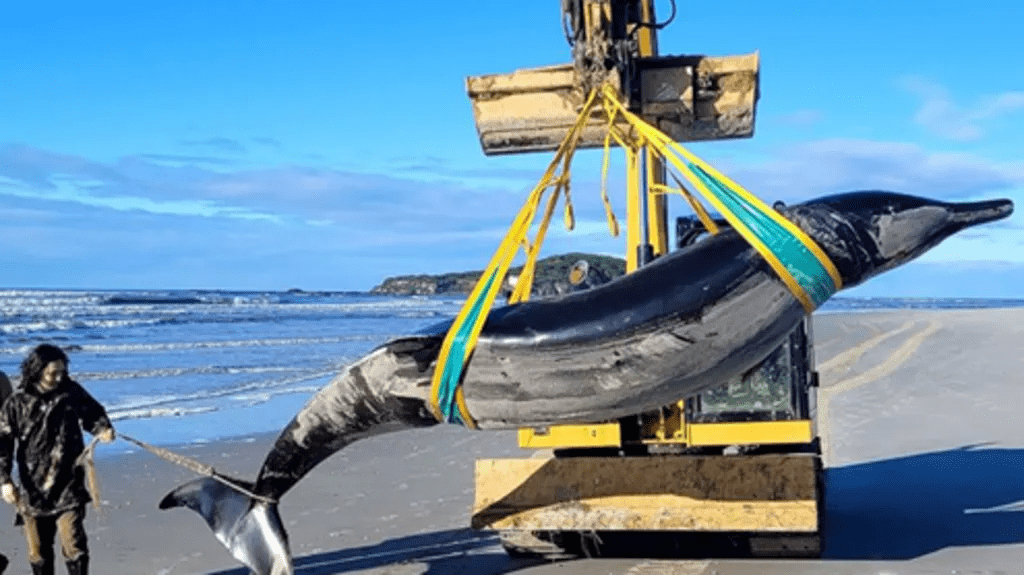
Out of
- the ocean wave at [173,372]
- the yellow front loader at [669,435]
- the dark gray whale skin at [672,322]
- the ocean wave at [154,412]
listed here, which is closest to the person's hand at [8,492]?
the yellow front loader at [669,435]

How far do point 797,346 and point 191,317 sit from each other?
153 ft

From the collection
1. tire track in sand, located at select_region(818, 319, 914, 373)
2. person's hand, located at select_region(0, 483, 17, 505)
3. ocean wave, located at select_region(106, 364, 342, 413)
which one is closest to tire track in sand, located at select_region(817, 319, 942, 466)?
tire track in sand, located at select_region(818, 319, 914, 373)

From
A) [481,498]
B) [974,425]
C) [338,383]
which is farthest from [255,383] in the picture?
[338,383]

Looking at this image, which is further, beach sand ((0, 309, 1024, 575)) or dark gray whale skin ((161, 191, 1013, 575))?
beach sand ((0, 309, 1024, 575))

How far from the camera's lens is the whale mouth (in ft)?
16.5

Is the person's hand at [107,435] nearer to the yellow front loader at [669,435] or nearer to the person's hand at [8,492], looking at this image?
the person's hand at [8,492]

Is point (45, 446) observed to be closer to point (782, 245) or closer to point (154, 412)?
point (782, 245)

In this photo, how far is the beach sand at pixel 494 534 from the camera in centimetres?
859

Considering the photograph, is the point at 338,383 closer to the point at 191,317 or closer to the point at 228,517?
the point at 228,517

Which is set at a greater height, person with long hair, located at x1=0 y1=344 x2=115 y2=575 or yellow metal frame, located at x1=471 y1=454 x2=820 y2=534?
person with long hair, located at x1=0 y1=344 x2=115 y2=575

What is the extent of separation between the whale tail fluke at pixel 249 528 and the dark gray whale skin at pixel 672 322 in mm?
1854

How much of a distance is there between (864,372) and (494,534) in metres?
14.2

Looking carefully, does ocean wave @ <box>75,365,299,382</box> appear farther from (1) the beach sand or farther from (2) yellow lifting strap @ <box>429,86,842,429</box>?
(2) yellow lifting strap @ <box>429,86,842,429</box>

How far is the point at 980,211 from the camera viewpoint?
16.6ft
